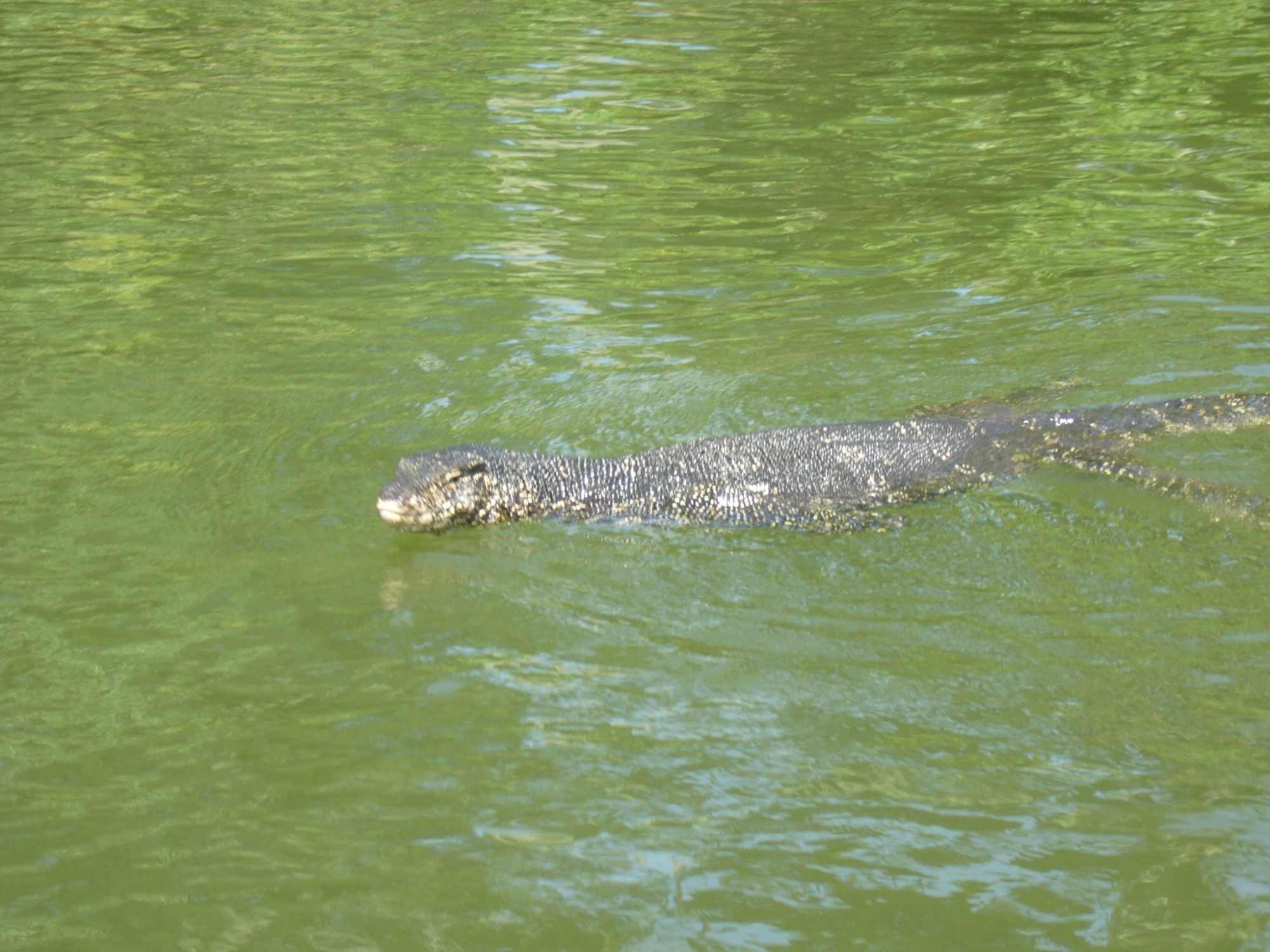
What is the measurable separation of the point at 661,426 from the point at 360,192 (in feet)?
20.0

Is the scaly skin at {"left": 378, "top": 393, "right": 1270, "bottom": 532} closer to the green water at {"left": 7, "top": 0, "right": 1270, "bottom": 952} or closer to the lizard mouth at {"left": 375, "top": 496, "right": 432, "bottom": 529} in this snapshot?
the lizard mouth at {"left": 375, "top": 496, "right": 432, "bottom": 529}

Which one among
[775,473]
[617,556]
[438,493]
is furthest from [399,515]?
[775,473]

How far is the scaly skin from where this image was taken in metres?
7.66

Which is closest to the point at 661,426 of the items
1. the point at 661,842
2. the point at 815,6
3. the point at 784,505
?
the point at 784,505

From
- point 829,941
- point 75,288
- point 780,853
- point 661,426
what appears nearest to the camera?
point 829,941


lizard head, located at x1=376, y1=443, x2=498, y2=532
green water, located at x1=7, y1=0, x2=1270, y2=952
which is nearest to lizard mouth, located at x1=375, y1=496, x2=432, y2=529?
lizard head, located at x1=376, y1=443, x2=498, y2=532

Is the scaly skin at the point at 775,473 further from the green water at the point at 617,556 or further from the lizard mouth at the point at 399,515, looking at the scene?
the green water at the point at 617,556

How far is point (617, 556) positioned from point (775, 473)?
1061mm

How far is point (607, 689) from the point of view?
6.10 metres

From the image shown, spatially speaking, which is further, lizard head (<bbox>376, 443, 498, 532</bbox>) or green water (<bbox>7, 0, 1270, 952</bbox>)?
lizard head (<bbox>376, 443, 498, 532</bbox>)

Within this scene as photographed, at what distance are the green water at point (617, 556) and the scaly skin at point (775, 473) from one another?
0.20 meters

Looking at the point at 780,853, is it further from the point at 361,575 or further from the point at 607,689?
the point at 361,575

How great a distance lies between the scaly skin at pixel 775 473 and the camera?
766 centimetres

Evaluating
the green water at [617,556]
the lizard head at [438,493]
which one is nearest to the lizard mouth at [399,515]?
the lizard head at [438,493]
